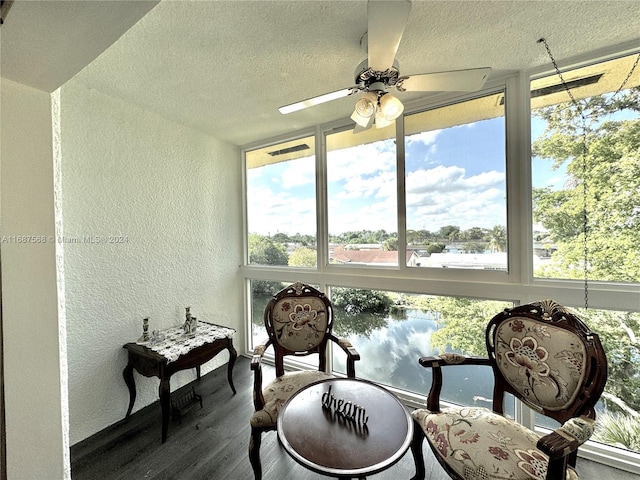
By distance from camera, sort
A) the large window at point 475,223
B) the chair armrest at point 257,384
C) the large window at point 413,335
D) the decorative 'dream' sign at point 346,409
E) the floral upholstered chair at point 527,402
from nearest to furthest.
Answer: the floral upholstered chair at point 527,402, the decorative 'dream' sign at point 346,409, the chair armrest at point 257,384, the large window at point 475,223, the large window at point 413,335

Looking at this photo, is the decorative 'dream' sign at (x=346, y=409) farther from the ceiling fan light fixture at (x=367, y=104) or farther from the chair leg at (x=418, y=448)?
the ceiling fan light fixture at (x=367, y=104)

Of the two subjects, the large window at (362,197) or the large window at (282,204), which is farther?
the large window at (282,204)

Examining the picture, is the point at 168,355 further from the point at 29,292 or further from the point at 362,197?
the point at 362,197

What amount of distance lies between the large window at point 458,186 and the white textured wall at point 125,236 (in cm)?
215

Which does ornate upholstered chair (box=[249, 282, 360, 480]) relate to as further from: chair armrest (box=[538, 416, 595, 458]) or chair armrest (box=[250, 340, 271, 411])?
chair armrest (box=[538, 416, 595, 458])

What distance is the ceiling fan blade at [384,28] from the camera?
889mm

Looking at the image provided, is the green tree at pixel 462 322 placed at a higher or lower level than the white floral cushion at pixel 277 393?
higher

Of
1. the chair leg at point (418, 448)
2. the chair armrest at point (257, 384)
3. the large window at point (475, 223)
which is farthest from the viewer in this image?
the large window at point (475, 223)

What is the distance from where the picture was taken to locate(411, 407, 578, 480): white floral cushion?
3.38ft

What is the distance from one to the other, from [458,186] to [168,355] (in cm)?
262

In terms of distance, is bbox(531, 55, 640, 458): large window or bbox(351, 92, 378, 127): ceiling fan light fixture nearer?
bbox(351, 92, 378, 127): ceiling fan light fixture

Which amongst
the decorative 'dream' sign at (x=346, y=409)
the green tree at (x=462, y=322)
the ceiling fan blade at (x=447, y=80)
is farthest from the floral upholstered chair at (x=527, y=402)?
the ceiling fan blade at (x=447, y=80)

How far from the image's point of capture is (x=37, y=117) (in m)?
1.01

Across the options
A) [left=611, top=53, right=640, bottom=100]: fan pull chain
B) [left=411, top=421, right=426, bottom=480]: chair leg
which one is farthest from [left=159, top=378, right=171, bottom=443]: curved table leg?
[left=611, top=53, right=640, bottom=100]: fan pull chain
